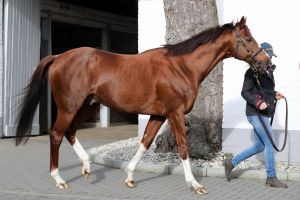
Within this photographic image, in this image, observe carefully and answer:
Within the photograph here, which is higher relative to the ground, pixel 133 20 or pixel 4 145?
pixel 133 20

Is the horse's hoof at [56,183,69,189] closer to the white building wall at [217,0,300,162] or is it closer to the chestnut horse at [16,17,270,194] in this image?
the chestnut horse at [16,17,270,194]

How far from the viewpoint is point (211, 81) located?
397 inches

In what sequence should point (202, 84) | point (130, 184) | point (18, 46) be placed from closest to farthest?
point (130, 184)
point (202, 84)
point (18, 46)

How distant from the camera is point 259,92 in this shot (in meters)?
7.84

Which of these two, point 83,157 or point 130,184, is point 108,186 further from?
point 83,157

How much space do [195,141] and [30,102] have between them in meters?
3.08

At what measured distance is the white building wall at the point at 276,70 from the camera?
1020 centimetres

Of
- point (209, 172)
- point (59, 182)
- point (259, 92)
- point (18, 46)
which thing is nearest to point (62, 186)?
point (59, 182)

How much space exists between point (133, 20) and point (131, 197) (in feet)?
45.6

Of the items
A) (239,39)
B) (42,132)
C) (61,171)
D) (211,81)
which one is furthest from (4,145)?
(239,39)

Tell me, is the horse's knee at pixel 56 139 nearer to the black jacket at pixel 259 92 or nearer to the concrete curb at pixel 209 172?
the concrete curb at pixel 209 172

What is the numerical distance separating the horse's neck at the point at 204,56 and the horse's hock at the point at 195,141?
2.24m

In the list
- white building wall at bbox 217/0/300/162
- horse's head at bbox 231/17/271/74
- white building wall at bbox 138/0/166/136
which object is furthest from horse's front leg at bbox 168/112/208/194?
white building wall at bbox 138/0/166/136

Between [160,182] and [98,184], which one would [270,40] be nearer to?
[160,182]
